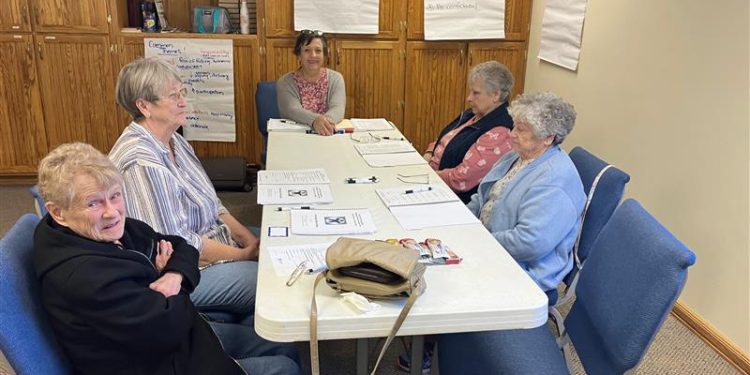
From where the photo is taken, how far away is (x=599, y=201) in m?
1.98

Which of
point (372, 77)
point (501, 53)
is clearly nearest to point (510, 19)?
point (501, 53)

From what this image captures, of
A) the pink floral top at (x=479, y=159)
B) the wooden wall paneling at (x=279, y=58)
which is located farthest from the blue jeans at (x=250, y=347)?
the wooden wall paneling at (x=279, y=58)

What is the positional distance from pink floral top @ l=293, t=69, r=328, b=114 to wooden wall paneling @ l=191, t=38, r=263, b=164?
31.0 inches

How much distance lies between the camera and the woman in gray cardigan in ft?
10.8

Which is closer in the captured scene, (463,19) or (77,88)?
(77,88)

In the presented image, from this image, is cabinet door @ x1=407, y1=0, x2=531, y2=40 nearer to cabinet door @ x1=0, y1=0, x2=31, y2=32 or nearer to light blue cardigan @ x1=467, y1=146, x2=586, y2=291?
light blue cardigan @ x1=467, y1=146, x2=586, y2=291

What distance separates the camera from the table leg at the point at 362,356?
144cm

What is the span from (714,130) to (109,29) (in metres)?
3.65

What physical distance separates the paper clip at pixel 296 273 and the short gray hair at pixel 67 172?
0.45m

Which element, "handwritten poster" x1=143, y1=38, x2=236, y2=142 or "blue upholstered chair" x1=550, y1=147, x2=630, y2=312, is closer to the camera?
"blue upholstered chair" x1=550, y1=147, x2=630, y2=312

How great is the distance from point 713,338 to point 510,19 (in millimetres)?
2639

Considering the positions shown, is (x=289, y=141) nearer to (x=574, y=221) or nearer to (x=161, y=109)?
(x=161, y=109)

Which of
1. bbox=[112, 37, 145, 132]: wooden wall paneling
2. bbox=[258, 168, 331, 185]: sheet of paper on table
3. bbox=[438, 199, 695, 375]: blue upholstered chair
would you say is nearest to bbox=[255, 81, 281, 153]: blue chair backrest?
bbox=[112, 37, 145, 132]: wooden wall paneling

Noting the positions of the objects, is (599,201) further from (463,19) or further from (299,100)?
(463,19)
